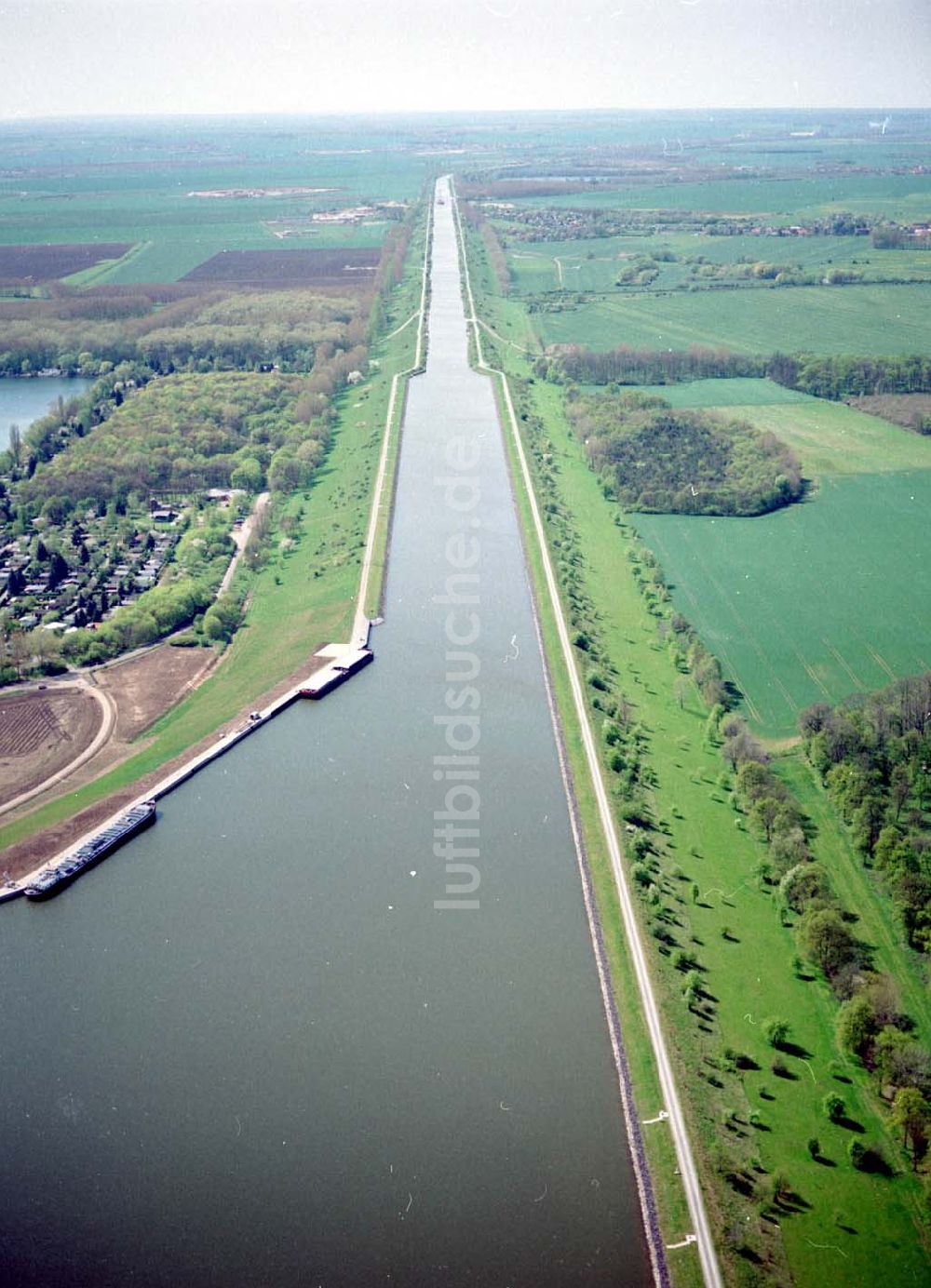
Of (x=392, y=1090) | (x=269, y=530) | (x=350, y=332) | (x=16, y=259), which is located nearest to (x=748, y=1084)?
(x=392, y=1090)

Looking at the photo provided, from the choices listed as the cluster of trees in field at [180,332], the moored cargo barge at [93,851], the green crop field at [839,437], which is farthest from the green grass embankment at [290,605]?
the green crop field at [839,437]

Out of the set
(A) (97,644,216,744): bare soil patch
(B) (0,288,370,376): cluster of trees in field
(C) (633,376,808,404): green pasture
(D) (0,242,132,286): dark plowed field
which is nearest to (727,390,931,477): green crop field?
(C) (633,376,808,404): green pasture

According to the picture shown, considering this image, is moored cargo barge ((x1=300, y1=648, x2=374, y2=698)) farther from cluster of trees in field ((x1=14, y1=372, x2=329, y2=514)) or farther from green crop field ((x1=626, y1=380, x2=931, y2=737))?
cluster of trees in field ((x1=14, y1=372, x2=329, y2=514))

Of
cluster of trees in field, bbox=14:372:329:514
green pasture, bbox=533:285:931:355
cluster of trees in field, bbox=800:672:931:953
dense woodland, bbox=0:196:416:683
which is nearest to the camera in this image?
cluster of trees in field, bbox=800:672:931:953

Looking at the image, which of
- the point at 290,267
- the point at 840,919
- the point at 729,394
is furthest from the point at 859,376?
the point at 290,267

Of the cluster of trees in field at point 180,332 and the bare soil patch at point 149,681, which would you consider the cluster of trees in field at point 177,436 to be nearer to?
Answer: the cluster of trees in field at point 180,332

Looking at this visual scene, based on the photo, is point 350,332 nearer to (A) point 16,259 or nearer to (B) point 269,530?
(B) point 269,530
